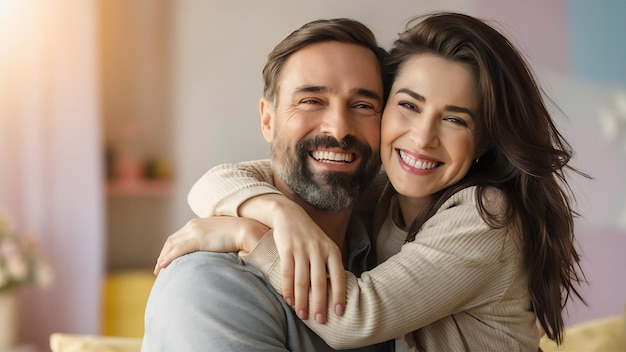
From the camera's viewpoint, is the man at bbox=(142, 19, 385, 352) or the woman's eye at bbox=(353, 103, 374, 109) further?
the woman's eye at bbox=(353, 103, 374, 109)

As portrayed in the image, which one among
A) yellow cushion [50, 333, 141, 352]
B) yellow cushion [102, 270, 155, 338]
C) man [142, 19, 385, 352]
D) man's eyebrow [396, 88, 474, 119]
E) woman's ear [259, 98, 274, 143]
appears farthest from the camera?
yellow cushion [102, 270, 155, 338]

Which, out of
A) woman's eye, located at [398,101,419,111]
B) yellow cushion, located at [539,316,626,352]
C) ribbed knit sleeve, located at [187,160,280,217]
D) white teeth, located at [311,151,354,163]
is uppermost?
woman's eye, located at [398,101,419,111]

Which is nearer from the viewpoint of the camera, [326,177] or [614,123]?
[326,177]

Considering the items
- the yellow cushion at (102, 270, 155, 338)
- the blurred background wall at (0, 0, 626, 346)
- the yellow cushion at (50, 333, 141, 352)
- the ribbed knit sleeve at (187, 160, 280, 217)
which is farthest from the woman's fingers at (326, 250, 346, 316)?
the yellow cushion at (102, 270, 155, 338)

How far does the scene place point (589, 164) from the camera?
153 inches

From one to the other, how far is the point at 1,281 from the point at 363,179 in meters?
2.66

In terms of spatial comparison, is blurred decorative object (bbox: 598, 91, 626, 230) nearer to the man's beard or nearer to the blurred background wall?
the blurred background wall

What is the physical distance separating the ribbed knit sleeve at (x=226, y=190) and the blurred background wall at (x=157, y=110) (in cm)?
254

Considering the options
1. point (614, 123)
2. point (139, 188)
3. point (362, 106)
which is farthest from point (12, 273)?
point (614, 123)

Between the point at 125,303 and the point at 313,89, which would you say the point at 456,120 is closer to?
the point at 313,89

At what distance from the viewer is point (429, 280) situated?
1.35 m

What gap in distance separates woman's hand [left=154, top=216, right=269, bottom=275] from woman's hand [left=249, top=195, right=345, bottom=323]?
0.07 metres

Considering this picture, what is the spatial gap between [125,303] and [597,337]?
101 inches

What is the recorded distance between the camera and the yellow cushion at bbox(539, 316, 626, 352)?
2.34 meters
